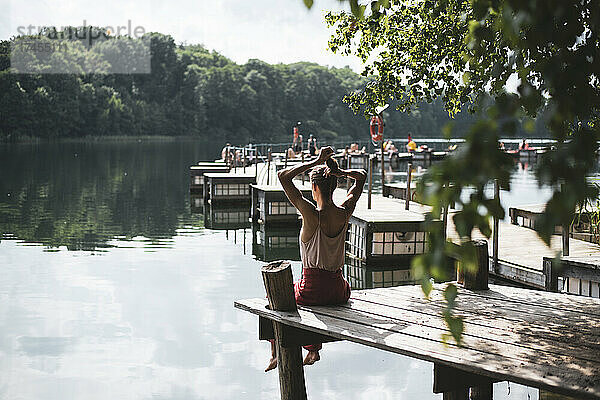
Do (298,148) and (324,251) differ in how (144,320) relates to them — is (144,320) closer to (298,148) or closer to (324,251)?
(324,251)

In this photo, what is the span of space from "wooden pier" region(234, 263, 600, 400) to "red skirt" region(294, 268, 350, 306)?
8 cm

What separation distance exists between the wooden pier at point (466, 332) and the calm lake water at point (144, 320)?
3.66ft

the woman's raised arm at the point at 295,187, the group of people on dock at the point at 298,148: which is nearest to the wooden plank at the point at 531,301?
the woman's raised arm at the point at 295,187

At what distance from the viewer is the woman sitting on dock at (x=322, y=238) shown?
509 cm

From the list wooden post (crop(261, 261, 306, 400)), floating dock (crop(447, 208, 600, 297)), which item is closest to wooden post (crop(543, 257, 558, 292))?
floating dock (crop(447, 208, 600, 297))

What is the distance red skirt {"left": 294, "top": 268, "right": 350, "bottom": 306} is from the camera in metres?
5.06

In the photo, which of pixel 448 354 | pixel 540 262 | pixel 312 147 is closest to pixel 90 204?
pixel 312 147

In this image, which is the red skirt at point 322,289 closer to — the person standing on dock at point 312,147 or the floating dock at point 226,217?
the floating dock at point 226,217

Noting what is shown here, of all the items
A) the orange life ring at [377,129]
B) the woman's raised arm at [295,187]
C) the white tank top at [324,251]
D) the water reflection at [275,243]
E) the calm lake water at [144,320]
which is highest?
the orange life ring at [377,129]

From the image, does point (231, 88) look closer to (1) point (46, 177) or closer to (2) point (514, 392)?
(1) point (46, 177)

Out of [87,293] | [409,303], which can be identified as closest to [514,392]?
[409,303]

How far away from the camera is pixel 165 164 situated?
4278cm

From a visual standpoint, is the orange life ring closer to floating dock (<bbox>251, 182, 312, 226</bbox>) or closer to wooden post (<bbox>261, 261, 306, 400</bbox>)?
floating dock (<bbox>251, 182, 312, 226</bbox>)

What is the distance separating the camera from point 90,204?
2252 centimetres
